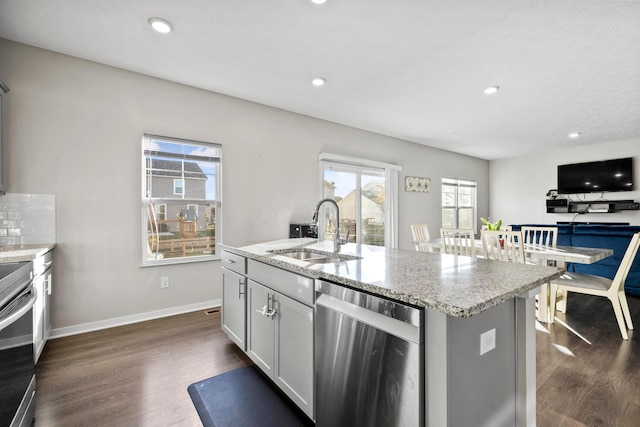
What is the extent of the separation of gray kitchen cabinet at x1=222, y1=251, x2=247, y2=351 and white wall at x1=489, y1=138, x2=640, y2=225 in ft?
23.5

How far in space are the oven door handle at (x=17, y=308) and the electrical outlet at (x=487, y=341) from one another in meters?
1.87

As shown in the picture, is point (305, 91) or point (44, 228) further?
point (305, 91)

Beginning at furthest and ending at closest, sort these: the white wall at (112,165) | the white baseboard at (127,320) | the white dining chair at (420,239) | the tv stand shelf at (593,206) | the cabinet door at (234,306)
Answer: the tv stand shelf at (593,206) → the white dining chair at (420,239) → the white baseboard at (127,320) → the white wall at (112,165) → the cabinet door at (234,306)

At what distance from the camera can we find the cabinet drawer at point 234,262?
7.16 ft

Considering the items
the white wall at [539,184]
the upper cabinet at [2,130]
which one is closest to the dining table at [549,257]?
the white wall at [539,184]

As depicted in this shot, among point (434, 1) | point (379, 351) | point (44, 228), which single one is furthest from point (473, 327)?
point (44, 228)

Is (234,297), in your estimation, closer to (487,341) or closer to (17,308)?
(17,308)

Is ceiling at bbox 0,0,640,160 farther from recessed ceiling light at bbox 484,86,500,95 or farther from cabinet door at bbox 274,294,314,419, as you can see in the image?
cabinet door at bbox 274,294,314,419

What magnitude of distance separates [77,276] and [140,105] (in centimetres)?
178

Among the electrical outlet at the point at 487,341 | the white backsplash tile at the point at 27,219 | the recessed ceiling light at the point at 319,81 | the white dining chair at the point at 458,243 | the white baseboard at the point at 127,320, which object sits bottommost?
the white baseboard at the point at 127,320

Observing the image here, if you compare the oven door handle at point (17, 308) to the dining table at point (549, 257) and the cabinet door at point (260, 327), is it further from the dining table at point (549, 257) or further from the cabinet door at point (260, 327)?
the dining table at point (549, 257)

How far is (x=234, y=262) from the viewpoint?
7.64 feet

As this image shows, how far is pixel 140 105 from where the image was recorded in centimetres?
306

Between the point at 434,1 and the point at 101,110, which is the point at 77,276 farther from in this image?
the point at 434,1
